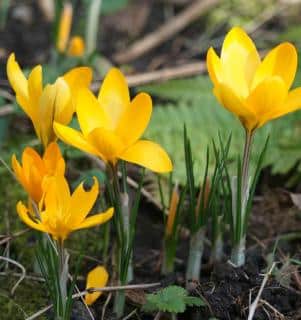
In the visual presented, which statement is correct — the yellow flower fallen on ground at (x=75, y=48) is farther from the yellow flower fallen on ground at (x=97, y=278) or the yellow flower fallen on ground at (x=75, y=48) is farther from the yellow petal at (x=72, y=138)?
the yellow petal at (x=72, y=138)

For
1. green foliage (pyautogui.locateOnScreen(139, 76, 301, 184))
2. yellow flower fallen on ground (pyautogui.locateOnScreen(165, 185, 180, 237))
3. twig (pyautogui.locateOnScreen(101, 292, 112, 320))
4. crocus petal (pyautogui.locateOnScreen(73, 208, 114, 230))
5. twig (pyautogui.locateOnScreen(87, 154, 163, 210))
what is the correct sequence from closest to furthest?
crocus petal (pyautogui.locateOnScreen(73, 208, 114, 230))
twig (pyautogui.locateOnScreen(101, 292, 112, 320))
yellow flower fallen on ground (pyautogui.locateOnScreen(165, 185, 180, 237))
twig (pyautogui.locateOnScreen(87, 154, 163, 210))
green foliage (pyautogui.locateOnScreen(139, 76, 301, 184))

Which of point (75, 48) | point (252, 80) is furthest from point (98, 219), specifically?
point (75, 48)

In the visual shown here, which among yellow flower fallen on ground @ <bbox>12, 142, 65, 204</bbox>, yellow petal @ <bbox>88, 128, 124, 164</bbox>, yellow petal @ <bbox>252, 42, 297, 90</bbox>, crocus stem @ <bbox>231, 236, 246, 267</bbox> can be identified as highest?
yellow petal @ <bbox>252, 42, 297, 90</bbox>

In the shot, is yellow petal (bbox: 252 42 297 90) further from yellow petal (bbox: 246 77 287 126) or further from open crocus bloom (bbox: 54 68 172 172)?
open crocus bloom (bbox: 54 68 172 172)

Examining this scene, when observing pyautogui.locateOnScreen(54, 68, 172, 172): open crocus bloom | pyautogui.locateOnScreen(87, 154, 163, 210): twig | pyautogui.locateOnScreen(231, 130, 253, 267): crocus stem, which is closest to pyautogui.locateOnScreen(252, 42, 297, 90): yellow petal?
pyautogui.locateOnScreen(231, 130, 253, 267): crocus stem

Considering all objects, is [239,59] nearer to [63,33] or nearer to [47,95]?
[47,95]
